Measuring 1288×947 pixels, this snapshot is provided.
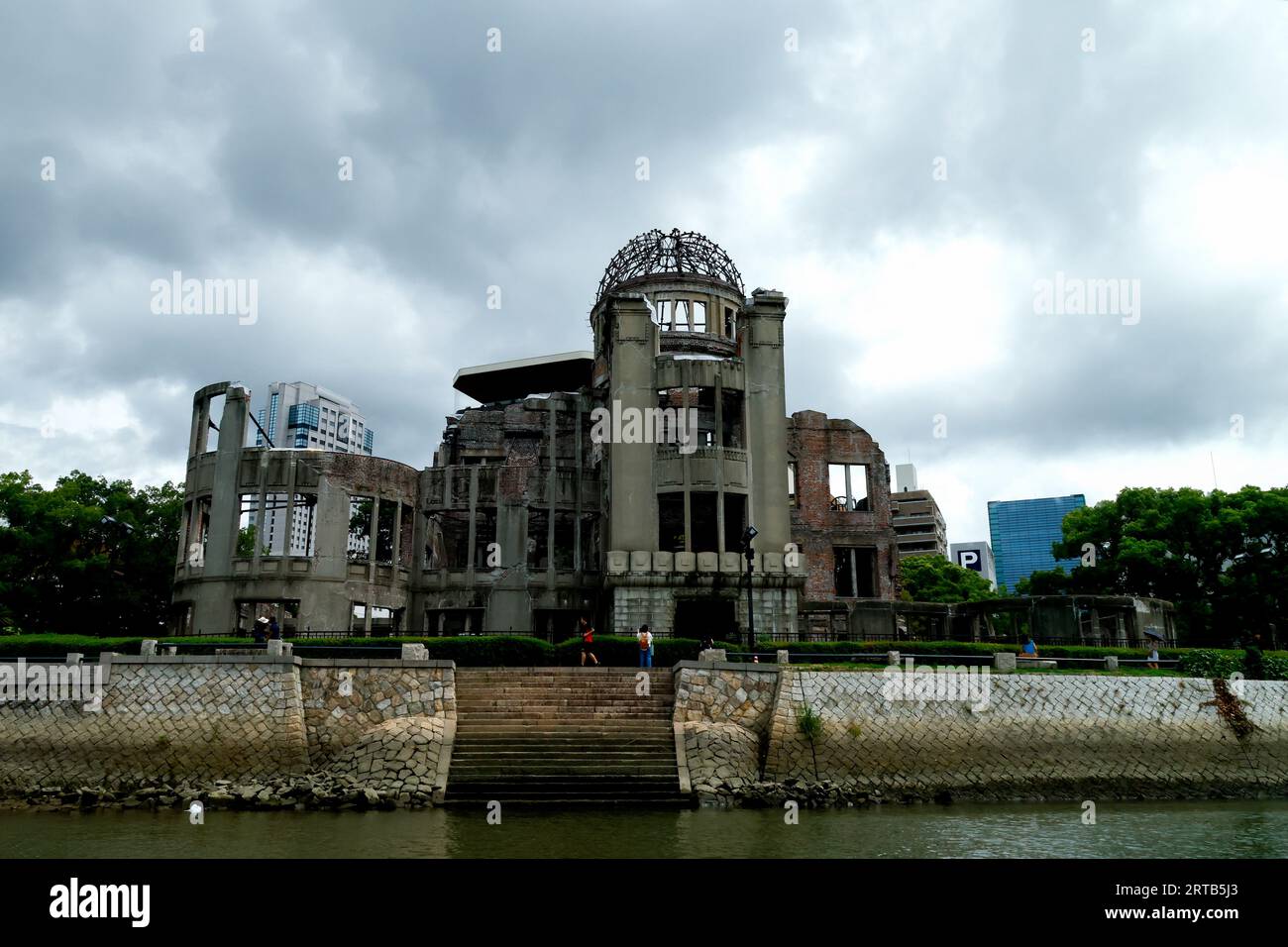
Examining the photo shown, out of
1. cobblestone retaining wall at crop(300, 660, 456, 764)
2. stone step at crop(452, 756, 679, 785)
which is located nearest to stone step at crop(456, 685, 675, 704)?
cobblestone retaining wall at crop(300, 660, 456, 764)

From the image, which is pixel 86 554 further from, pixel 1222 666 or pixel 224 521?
pixel 1222 666

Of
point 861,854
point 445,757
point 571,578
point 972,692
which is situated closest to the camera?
point 861,854

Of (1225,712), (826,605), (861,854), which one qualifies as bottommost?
(861,854)

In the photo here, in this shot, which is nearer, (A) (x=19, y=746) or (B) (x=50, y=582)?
(A) (x=19, y=746)

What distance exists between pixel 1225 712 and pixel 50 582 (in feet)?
140

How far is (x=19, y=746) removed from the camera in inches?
910

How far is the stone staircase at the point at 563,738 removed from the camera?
830 inches

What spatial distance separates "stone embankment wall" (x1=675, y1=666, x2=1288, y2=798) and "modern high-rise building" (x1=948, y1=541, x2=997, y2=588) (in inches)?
3337

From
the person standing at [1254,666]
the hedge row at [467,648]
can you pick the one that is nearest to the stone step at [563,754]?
the hedge row at [467,648]

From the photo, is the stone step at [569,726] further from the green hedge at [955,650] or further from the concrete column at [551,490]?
the concrete column at [551,490]

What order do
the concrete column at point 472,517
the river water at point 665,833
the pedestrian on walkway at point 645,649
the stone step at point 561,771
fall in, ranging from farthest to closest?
the concrete column at point 472,517
the pedestrian on walkway at point 645,649
the stone step at point 561,771
the river water at point 665,833

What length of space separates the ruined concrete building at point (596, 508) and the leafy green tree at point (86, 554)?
392 cm
